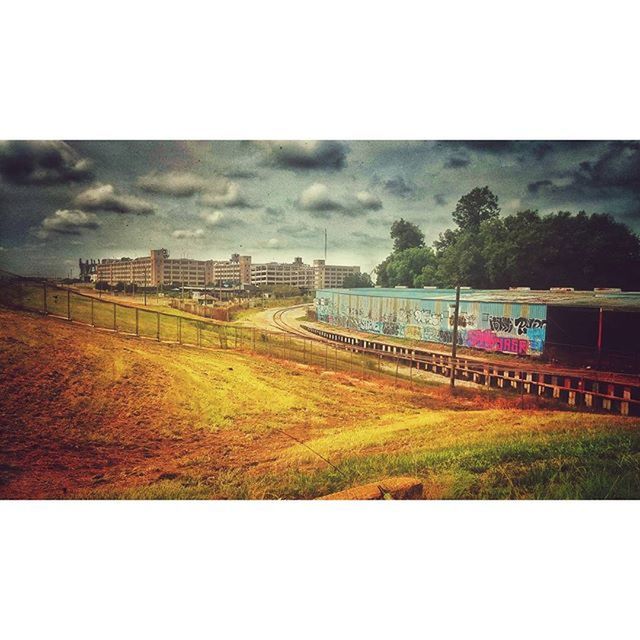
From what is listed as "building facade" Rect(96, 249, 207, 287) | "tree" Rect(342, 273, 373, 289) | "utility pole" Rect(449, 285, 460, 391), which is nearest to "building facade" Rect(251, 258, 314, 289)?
"tree" Rect(342, 273, 373, 289)

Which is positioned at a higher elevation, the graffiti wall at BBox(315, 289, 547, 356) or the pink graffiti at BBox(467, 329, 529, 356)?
the graffiti wall at BBox(315, 289, 547, 356)

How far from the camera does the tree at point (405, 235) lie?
155 inches

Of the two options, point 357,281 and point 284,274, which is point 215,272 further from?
point 357,281

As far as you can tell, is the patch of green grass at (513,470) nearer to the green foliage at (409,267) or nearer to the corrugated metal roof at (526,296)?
the corrugated metal roof at (526,296)

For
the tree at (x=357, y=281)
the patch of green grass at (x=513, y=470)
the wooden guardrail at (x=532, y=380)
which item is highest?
the tree at (x=357, y=281)

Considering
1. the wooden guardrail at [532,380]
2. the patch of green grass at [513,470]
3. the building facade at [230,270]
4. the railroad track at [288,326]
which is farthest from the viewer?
the railroad track at [288,326]

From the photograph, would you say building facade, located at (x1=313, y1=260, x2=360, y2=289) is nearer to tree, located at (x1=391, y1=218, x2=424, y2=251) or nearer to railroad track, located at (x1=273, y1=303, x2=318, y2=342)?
railroad track, located at (x1=273, y1=303, x2=318, y2=342)

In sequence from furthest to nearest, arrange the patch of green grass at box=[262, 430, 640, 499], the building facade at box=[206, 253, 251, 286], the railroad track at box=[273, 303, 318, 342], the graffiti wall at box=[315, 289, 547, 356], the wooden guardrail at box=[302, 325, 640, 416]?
the railroad track at box=[273, 303, 318, 342] → the building facade at box=[206, 253, 251, 286] → the graffiti wall at box=[315, 289, 547, 356] → the wooden guardrail at box=[302, 325, 640, 416] → the patch of green grass at box=[262, 430, 640, 499]

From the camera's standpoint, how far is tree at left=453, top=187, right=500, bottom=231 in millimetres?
3871

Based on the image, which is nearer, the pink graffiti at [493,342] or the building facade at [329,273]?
the pink graffiti at [493,342]

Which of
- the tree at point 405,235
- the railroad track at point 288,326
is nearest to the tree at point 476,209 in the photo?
the tree at point 405,235

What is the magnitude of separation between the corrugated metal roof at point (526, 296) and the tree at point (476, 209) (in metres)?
0.57

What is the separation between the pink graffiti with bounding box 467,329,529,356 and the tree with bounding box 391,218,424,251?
35.3 inches

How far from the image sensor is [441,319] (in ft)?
13.4
